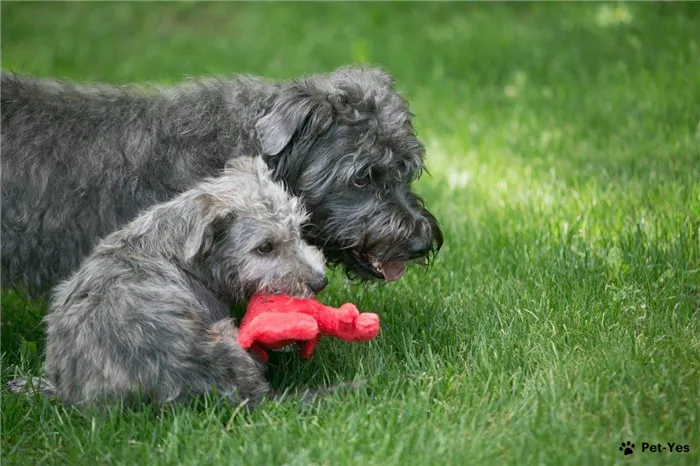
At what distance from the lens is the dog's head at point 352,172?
489 centimetres

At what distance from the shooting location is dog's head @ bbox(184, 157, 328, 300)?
175 inches

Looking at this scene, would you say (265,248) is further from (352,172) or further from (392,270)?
(392,270)

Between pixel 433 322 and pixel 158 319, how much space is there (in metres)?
1.72

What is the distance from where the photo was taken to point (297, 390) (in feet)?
14.8

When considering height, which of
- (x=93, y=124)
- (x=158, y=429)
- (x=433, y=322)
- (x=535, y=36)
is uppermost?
(x=535, y=36)

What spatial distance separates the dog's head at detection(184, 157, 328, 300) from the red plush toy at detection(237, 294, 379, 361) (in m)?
0.10

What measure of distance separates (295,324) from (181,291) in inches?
23.2

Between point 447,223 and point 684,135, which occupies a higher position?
point 684,135

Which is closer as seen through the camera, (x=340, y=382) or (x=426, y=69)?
(x=340, y=382)

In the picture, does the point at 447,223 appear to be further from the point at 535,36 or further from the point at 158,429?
the point at 535,36

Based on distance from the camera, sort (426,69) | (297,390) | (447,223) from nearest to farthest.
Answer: (297,390) → (447,223) → (426,69)

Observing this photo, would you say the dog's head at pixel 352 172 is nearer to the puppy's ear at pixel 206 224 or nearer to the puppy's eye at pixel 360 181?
the puppy's eye at pixel 360 181

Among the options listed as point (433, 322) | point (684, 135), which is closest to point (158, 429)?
point (433, 322)

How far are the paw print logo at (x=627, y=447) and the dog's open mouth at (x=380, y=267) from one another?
5.42 ft
